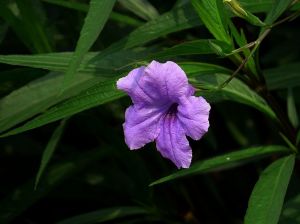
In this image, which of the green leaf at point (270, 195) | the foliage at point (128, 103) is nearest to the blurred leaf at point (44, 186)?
the foliage at point (128, 103)

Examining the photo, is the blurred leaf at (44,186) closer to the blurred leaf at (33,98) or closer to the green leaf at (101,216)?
the green leaf at (101,216)

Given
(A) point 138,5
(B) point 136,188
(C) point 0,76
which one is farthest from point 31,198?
(A) point 138,5

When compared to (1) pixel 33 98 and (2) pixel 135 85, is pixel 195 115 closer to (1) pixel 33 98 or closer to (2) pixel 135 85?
(2) pixel 135 85

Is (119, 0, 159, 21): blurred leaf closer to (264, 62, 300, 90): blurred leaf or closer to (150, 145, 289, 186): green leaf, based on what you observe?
(264, 62, 300, 90): blurred leaf

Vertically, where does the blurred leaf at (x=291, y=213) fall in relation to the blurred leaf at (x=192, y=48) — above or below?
below

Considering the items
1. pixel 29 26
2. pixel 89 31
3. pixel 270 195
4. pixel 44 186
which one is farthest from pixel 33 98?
pixel 270 195

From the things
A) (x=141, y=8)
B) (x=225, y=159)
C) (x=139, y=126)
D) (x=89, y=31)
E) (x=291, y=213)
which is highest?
(x=141, y=8)

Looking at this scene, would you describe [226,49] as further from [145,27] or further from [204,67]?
[145,27]
